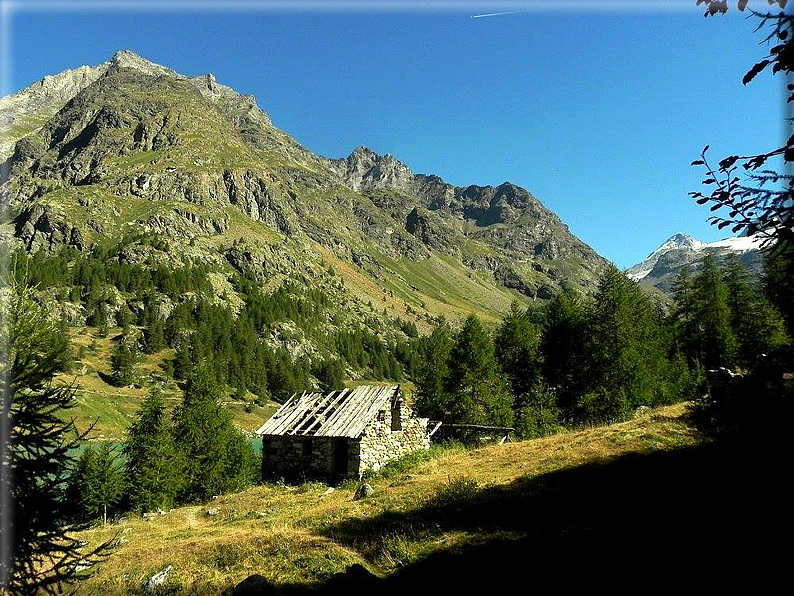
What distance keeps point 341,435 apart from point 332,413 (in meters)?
3.62

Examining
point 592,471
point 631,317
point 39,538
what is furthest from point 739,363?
point 39,538

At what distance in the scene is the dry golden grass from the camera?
13.3m

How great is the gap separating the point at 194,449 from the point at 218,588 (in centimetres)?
3993

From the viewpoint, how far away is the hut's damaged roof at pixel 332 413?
32.8 meters

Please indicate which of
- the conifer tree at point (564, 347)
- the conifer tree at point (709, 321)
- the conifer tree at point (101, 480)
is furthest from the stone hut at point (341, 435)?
the conifer tree at point (709, 321)

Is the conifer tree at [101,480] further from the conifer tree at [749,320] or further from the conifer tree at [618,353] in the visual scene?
the conifer tree at [749,320]

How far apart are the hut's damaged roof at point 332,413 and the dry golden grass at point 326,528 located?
3.83 meters

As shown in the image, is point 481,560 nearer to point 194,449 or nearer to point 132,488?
point 132,488

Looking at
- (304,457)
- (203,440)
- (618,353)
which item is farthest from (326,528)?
(203,440)

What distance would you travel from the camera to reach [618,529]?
11.1 m

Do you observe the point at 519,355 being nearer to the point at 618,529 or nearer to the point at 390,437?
the point at 390,437

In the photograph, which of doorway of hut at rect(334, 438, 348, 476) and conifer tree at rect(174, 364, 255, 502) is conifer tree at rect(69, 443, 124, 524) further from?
doorway of hut at rect(334, 438, 348, 476)

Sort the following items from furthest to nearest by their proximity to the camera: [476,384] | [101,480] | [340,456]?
[476,384] < [101,480] < [340,456]

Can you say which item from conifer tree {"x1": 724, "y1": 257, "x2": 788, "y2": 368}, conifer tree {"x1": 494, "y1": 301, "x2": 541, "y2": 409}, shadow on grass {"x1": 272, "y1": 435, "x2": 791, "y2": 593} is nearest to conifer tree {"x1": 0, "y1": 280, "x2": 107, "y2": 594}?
shadow on grass {"x1": 272, "y1": 435, "x2": 791, "y2": 593}
